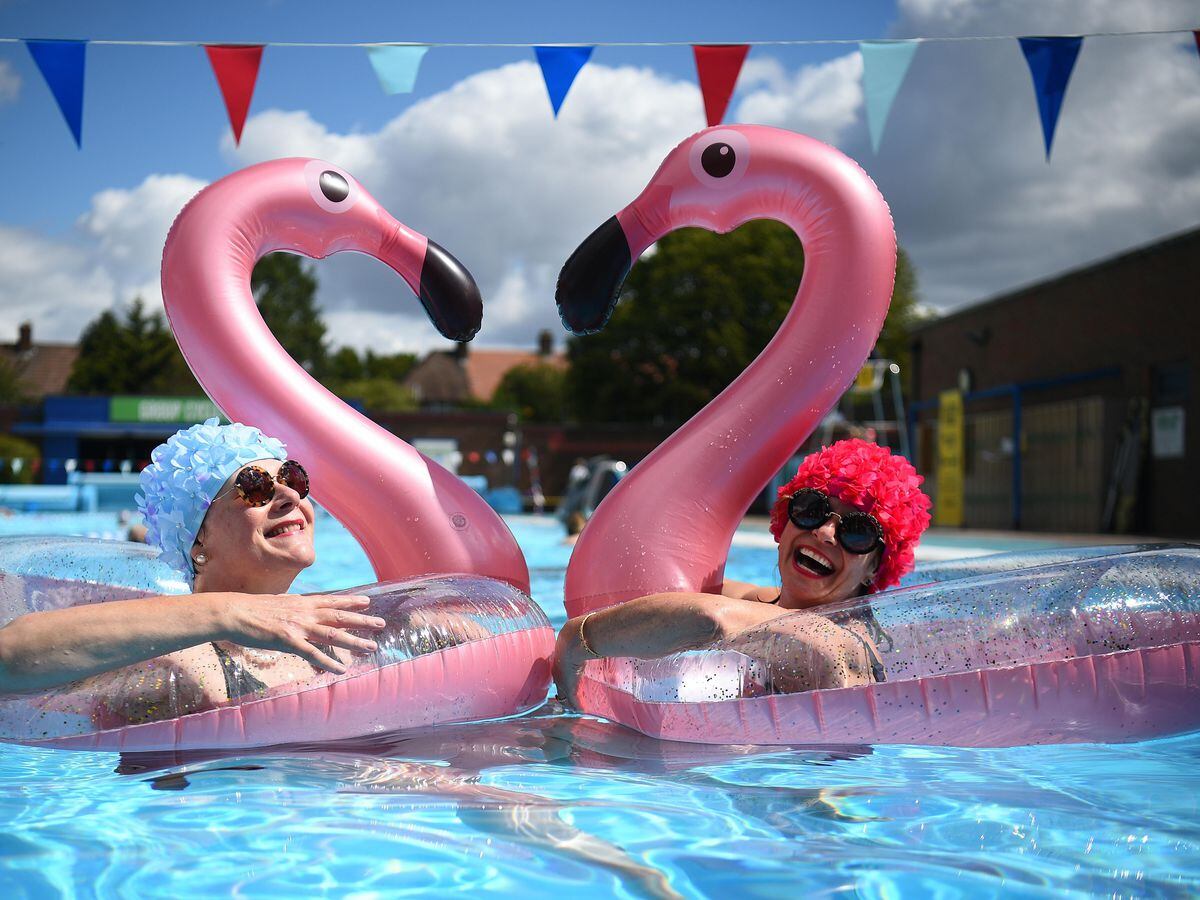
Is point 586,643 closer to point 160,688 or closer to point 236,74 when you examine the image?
point 160,688

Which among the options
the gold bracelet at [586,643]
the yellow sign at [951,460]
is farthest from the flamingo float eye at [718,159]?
the yellow sign at [951,460]

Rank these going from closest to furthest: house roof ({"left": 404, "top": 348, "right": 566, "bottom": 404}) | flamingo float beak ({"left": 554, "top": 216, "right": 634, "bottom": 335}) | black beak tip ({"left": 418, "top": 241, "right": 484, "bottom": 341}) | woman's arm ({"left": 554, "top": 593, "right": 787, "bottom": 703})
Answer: woman's arm ({"left": 554, "top": 593, "right": 787, "bottom": 703}) < flamingo float beak ({"left": 554, "top": 216, "right": 634, "bottom": 335}) < black beak tip ({"left": 418, "top": 241, "right": 484, "bottom": 341}) < house roof ({"left": 404, "top": 348, "right": 566, "bottom": 404})

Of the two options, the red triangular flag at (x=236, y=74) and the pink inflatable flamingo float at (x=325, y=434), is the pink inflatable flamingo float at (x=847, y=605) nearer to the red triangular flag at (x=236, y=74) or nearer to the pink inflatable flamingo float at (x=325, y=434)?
the pink inflatable flamingo float at (x=325, y=434)

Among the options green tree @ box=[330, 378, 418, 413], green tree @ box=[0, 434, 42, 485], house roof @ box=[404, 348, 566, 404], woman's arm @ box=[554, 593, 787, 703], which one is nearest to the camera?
woman's arm @ box=[554, 593, 787, 703]

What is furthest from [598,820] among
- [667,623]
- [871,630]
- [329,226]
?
[329,226]

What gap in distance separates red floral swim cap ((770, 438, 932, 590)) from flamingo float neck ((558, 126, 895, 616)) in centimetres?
26

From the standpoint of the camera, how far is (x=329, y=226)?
326 centimetres

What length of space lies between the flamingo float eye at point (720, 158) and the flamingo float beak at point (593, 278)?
0.32 meters

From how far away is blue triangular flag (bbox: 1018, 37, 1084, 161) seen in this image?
4.69 m

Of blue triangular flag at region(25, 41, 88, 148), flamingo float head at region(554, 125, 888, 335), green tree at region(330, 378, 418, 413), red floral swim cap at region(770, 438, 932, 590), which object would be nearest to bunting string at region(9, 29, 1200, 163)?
blue triangular flag at region(25, 41, 88, 148)

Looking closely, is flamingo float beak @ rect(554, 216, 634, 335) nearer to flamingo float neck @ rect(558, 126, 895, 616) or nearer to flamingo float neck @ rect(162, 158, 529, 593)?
flamingo float neck @ rect(558, 126, 895, 616)

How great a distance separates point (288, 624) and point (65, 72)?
11.6 feet

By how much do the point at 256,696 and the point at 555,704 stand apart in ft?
3.34

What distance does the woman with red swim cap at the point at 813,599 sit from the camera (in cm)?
242
